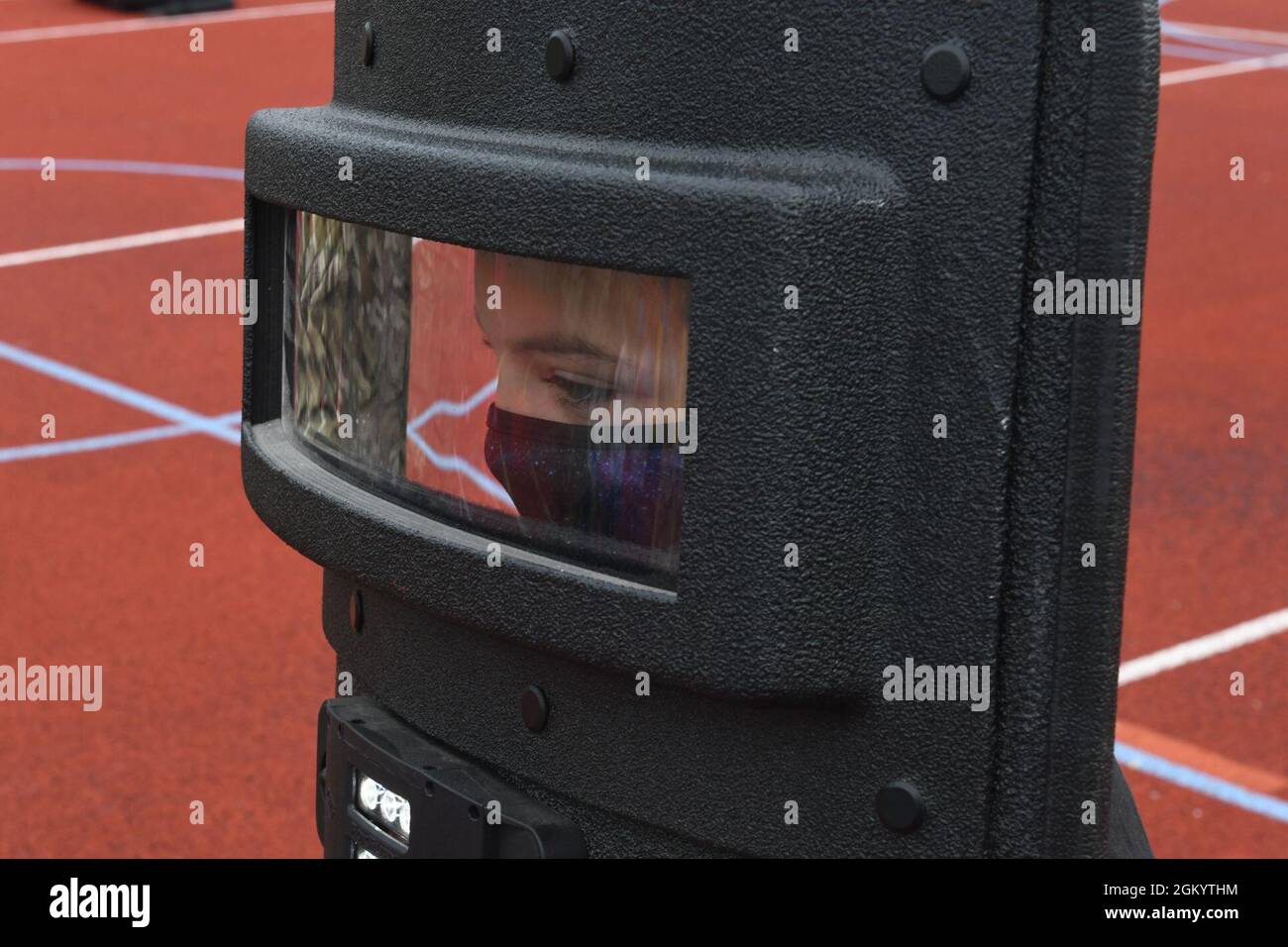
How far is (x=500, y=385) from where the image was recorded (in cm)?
149

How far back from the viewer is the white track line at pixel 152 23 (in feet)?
45.9

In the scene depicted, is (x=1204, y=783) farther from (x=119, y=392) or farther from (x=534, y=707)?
(x=119, y=392)

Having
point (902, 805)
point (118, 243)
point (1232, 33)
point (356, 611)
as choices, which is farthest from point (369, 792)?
point (1232, 33)

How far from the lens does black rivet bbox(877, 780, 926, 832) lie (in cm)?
132

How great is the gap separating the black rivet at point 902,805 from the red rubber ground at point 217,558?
8.92 feet

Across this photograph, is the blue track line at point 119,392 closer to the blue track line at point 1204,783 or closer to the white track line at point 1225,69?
the blue track line at point 1204,783

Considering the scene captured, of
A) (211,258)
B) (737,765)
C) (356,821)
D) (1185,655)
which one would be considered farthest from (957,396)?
(211,258)

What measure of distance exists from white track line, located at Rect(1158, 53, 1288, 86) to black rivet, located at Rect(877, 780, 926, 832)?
1321 centimetres

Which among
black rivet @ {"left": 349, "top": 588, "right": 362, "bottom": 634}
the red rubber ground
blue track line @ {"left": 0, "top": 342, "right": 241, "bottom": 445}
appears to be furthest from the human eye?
blue track line @ {"left": 0, "top": 342, "right": 241, "bottom": 445}

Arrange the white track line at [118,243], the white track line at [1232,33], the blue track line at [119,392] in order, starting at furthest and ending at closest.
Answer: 1. the white track line at [1232,33]
2. the white track line at [118,243]
3. the blue track line at [119,392]

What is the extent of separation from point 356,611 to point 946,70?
740 millimetres

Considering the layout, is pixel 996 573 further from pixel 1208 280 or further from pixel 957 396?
pixel 1208 280

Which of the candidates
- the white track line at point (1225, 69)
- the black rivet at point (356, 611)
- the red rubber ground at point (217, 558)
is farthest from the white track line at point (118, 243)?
the white track line at point (1225, 69)

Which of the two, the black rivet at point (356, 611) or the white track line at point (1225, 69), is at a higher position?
the white track line at point (1225, 69)
